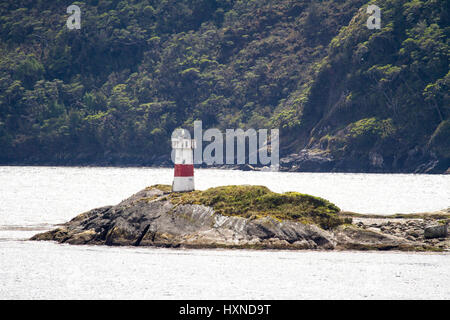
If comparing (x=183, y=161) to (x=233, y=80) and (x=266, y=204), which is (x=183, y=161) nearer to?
(x=266, y=204)

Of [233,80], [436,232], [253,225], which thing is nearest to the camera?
[253,225]

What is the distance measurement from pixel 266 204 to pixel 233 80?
5487 inches

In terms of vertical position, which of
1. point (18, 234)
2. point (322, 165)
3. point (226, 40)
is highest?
point (226, 40)

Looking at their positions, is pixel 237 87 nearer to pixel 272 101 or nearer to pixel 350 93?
pixel 272 101

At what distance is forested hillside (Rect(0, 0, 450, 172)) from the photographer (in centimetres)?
12575

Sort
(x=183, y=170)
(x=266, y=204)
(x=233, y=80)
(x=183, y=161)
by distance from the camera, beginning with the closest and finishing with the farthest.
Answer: (x=266, y=204) → (x=183, y=161) → (x=183, y=170) → (x=233, y=80)

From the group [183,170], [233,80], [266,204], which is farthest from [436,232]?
[233,80]

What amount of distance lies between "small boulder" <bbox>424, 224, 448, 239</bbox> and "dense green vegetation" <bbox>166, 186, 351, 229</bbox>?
3.07 m

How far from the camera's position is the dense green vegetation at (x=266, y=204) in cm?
3094

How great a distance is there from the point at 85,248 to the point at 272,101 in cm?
13221

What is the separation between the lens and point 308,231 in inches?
1198

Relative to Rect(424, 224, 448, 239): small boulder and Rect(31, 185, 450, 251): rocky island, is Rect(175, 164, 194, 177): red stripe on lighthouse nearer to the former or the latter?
Rect(31, 185, 450, 251): rocky island

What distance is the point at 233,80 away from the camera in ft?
557
